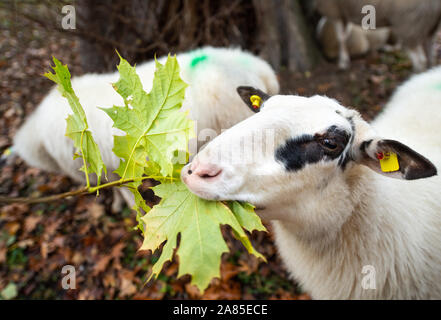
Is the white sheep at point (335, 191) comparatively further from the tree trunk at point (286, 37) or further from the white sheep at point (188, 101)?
the tree trunk at point (286, 37)

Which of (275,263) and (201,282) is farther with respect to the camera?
(275,263)

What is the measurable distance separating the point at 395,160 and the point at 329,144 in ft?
1.19

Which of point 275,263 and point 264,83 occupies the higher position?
point 264,83

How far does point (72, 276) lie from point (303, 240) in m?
2.73

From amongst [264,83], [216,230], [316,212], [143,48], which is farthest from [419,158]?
[143,48]

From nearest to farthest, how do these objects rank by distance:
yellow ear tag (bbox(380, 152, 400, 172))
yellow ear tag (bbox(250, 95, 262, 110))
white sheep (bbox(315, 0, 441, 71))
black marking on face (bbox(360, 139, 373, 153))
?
yellow ear tag (bbox(380, 152, 400, 172)), black marking on face (bbox(360, 139, 373, 153)), yellow ear tag (bbox(250, 95, 262, 110)), white sheep (bbox(315, 0, 441, 71))

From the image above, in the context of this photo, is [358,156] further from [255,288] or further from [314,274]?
[255,288]

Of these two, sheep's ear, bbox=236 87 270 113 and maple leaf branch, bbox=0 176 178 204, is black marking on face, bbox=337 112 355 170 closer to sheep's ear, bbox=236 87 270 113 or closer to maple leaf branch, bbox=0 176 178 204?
sheep's ear, bbox=236 87 270 113

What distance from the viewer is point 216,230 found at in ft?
4.09

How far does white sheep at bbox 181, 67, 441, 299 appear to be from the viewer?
1460mm

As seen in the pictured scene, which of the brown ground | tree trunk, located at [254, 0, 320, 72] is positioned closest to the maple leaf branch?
the brown ground

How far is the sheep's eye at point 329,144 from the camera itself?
160 centimetres

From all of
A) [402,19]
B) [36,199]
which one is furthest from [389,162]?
[402,19]
